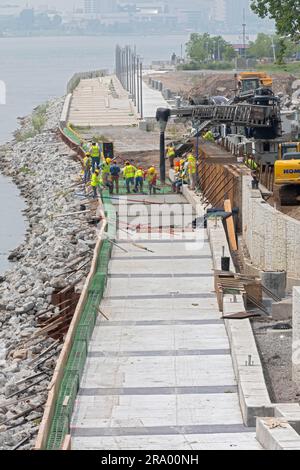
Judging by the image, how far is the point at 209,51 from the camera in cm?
15838

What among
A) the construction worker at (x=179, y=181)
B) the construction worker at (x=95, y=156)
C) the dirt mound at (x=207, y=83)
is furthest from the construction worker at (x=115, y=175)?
the dirt mound at (x=207, y=83)

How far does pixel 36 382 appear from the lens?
2592 cm

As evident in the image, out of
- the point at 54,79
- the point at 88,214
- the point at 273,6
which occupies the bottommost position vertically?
the point at 54,79

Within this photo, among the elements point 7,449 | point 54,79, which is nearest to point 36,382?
point 7,449

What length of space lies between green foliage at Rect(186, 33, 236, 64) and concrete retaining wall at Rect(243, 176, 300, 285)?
4460 inches

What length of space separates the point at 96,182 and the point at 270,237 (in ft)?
32.8

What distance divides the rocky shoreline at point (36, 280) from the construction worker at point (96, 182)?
3.34 feet

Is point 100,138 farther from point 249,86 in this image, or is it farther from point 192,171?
point 192,171

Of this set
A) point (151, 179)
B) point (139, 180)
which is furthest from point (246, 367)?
point (139, 180)

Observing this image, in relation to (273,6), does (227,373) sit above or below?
below

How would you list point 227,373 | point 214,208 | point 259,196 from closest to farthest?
point 227,373
point 259,196
point 214,208

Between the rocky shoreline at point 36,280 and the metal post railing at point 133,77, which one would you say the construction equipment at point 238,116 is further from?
the metal post railing at point 133,77

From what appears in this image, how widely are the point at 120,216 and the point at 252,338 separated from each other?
47.3 ft
